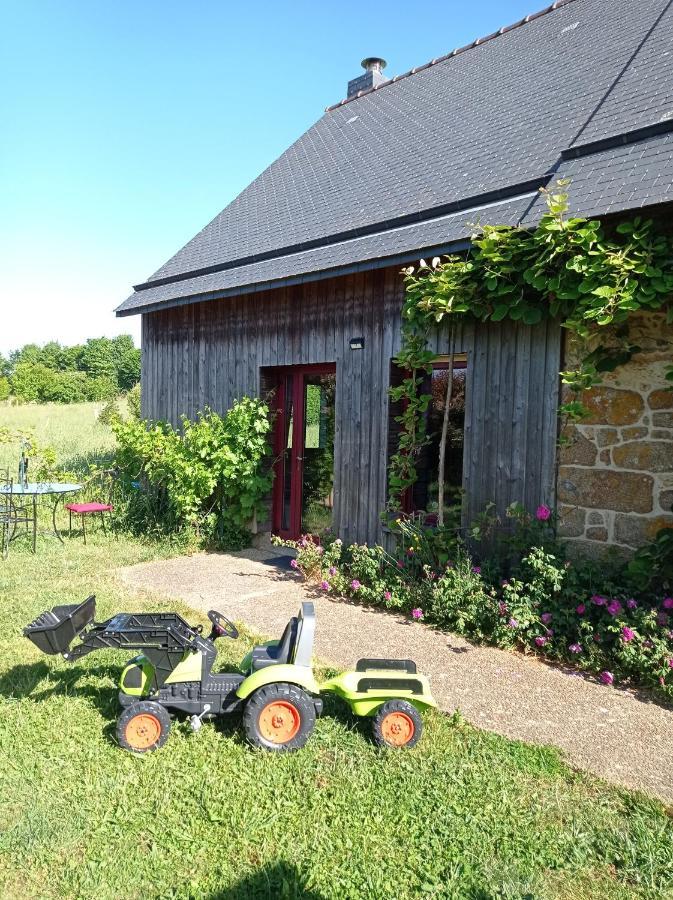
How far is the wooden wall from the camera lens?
5.48m

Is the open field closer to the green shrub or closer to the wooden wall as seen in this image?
the wooden wall

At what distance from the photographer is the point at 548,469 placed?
5.35m

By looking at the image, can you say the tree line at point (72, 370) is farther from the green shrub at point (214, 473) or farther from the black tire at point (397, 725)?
the black tire at point (397, 725)

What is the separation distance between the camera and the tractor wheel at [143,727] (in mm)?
3252

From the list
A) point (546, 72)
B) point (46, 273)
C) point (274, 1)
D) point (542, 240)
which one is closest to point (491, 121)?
point (546, 72)

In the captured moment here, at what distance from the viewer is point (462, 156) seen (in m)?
7.39

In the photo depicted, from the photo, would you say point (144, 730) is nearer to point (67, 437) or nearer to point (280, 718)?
point (280, 718)

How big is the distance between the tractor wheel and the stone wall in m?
3.51

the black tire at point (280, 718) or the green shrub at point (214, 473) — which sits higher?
the green shrub at point (214, 473)

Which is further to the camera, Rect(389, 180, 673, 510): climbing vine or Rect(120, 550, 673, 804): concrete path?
Rect(389, 180, 673, 510): climbing vine

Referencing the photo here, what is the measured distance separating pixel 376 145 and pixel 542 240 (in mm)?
5617

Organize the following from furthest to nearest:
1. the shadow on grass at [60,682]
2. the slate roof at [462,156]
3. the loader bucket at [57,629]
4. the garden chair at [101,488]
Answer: the garden chair at [101,488] → the slate roof at [462,156] → the shadow on grass at [60,682] → the loader bucket at [57,629]

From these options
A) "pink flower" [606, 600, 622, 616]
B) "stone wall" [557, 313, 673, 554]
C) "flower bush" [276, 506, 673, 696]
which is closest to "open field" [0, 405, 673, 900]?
"flower bush" [276, 506, 673, 696]

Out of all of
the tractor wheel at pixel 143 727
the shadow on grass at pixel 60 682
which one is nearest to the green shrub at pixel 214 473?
the shadow on grass at pixel 60 682
